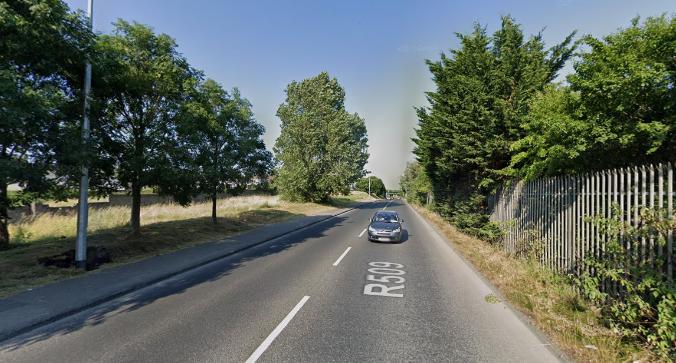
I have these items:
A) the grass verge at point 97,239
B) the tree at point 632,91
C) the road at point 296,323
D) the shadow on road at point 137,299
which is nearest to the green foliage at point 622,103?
the tree at point 632,91

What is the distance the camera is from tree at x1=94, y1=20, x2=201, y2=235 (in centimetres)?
1090

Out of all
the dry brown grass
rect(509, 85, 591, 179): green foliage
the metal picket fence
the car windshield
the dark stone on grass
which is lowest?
the dark stone on grass

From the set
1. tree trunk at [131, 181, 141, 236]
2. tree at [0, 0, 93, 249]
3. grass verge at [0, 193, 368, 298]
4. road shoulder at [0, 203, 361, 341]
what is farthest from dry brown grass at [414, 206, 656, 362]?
tree trunk at [131, 181, 141, 236]

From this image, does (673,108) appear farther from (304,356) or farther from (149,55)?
(149,55)

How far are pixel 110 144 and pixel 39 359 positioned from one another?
8.29 meters

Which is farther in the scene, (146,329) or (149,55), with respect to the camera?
(149,55)

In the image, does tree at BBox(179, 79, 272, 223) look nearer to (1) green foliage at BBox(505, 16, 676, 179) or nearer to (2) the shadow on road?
(2) the shadow on road

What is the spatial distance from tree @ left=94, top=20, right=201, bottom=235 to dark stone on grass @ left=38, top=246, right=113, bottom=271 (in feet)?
8.19

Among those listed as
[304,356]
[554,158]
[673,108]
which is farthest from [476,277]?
[304,356]

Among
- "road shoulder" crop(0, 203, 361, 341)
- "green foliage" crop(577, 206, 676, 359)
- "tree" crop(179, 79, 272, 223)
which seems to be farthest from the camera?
"tree" crop(179, 79, 272, 223)

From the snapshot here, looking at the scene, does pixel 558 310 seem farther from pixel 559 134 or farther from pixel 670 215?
pixel 559 134

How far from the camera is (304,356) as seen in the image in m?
4.27

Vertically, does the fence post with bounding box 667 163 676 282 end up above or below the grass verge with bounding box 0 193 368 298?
above

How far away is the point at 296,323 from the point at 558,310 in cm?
427
